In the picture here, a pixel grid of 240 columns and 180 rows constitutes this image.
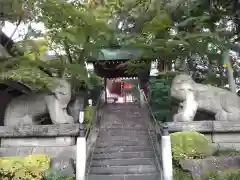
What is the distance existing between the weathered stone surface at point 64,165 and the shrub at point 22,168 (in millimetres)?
352

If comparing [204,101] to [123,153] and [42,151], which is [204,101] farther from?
[42,151]

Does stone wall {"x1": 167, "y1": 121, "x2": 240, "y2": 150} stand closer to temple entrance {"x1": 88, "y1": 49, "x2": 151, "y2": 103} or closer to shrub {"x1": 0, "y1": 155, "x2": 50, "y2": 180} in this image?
shrub {"x1": 0, "y1": 155, "x2": 50, "y2": 180}

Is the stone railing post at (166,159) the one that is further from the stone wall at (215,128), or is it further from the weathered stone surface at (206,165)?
the stone wall at (215,128)

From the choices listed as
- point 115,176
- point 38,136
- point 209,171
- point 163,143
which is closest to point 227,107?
point 209,171

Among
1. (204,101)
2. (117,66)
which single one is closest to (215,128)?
(204,101)

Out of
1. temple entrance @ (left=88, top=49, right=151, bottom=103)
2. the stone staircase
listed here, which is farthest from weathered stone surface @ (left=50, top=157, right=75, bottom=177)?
temple entrance @ (left=88, top=49, right=151, bottom=103)

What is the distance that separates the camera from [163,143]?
360 inches

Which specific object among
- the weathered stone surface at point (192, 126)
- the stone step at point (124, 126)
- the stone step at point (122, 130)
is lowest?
the weathered stone surface at point (192, 126)

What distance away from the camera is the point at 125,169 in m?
10.1

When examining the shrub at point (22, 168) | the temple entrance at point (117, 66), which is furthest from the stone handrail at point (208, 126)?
the temple entrance at point (117, 66)

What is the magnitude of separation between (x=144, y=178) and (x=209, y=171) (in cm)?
206

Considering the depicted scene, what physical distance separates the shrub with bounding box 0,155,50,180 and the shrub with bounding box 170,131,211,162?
14.0ft

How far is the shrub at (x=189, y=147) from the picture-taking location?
9938mm

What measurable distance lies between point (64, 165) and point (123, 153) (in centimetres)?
232
